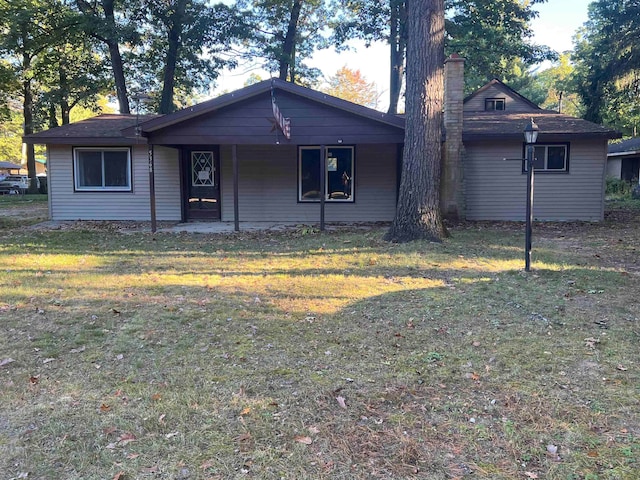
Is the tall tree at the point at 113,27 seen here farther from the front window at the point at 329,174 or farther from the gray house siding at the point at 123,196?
the front window at the point at 329,174

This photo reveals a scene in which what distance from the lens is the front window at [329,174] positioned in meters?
13.6

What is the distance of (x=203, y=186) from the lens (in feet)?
45.9

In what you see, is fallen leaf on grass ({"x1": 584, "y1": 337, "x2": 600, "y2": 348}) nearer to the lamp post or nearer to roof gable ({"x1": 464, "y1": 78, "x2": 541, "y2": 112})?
the lamp post

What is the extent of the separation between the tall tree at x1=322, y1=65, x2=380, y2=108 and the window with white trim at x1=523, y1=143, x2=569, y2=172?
34512 millimetres

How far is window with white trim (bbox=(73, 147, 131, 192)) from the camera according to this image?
44.9 feet

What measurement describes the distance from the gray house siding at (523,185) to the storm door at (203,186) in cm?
685

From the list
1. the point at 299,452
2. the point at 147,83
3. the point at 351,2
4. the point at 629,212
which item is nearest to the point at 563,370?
the point at 299,452

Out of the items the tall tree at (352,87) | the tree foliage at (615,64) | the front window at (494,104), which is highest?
the tall tree at (352,87)

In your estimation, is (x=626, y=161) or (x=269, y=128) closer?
(x=269, y=128)

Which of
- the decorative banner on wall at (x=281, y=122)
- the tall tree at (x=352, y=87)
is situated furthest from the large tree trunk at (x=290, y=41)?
the tall tree at (x=352, y=87)

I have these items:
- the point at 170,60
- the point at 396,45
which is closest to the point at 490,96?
the point at 396,45

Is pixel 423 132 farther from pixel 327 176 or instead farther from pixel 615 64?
pixel 615 64

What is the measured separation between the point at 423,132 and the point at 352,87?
Result: 39.8 metres

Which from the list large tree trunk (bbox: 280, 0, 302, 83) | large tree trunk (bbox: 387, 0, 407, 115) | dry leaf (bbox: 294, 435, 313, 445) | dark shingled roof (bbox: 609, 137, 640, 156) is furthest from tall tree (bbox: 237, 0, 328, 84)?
dry leaf (bbox: 294, 435, 313, 445)
